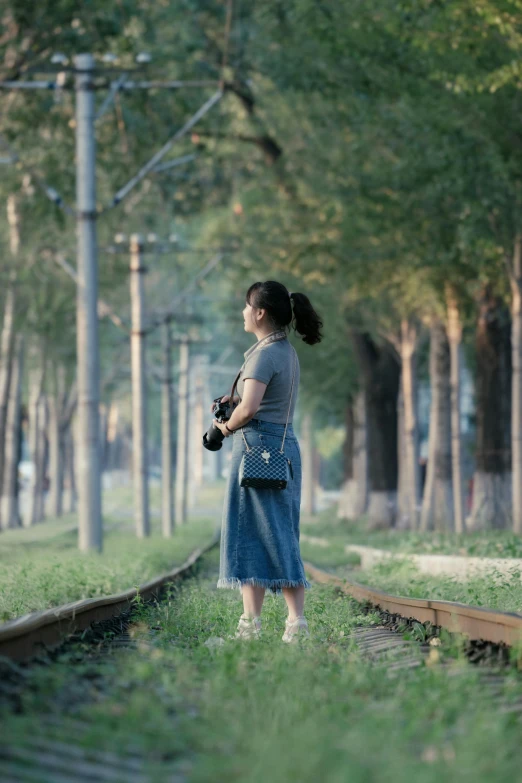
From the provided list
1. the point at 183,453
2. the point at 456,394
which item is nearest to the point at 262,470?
the point at 456,394

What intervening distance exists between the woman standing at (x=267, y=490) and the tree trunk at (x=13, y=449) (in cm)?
3231

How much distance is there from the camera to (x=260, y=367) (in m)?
8.55

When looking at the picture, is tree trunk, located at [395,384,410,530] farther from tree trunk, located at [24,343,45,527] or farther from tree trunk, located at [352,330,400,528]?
tree trunk, located at [24,343,45,527]

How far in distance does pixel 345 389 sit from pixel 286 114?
30.9 ft

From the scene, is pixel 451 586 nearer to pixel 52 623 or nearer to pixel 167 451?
pixel 52 623

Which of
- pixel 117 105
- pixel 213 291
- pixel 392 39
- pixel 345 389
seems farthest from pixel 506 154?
pixel 213 291

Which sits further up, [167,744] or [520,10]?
[520,10]

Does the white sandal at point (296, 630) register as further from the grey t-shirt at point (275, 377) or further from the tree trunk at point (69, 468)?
the tree trunk at point (69, 468)

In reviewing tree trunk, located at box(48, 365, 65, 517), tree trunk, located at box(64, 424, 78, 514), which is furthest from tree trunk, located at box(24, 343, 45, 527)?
tree trunk, located at box(64, 424, 78, 514)

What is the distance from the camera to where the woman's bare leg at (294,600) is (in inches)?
339

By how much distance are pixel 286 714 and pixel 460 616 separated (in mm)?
3516

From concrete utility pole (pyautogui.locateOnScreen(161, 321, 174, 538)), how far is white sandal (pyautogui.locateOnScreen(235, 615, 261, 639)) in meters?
28.4

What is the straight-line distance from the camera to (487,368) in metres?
26.5

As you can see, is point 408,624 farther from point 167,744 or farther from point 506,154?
point 506,154
